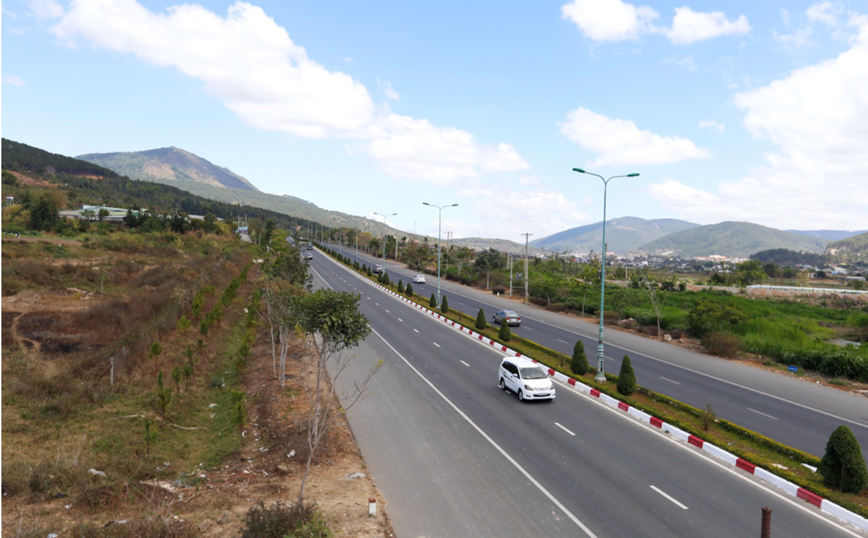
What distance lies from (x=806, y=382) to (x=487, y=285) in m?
43.7

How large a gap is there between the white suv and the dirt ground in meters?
7.12

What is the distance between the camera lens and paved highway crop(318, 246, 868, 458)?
672 inches

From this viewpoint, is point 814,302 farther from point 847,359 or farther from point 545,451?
point 545,451

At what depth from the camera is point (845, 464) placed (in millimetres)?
11531

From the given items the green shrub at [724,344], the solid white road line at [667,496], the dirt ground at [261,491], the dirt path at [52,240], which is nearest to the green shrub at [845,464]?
the solid white road line at [667,496]

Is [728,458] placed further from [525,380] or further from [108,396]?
[108,396]

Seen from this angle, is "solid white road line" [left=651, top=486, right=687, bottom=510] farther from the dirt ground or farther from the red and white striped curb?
the dirt ground

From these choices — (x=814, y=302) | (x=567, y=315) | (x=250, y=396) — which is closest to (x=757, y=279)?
(x=814, y=302)

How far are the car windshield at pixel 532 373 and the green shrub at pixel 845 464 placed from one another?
29.7 ft

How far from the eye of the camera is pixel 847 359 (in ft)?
81.5

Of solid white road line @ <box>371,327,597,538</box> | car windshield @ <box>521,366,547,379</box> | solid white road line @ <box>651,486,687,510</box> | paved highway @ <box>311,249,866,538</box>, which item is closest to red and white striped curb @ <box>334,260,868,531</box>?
paved highway @ <box>311,249,866,538</box>

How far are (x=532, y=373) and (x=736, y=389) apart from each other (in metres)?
11.0

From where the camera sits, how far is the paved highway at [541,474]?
1017 centimetres

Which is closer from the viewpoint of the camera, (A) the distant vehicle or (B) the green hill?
(A) the distant vehicle
